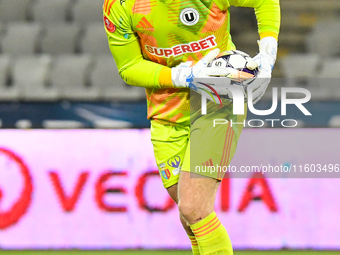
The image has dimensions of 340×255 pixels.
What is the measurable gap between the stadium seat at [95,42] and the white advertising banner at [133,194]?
166cm

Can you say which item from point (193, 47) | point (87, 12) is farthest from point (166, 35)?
point (87, 12)

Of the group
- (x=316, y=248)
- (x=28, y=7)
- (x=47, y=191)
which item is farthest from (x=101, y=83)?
(x=316, y=248)

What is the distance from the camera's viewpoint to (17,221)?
3334 millimetres

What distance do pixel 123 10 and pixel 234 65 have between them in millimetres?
528

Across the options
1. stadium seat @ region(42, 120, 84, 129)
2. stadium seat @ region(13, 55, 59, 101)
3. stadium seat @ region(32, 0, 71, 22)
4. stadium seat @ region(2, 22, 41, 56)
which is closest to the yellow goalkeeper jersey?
stadium seat @ region(42, 120, 84, 129)

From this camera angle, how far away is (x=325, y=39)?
4.81m

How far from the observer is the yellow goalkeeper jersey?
6.66 feet

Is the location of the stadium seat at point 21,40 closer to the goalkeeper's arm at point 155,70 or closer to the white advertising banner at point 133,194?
the white advertising banner at point 133,194

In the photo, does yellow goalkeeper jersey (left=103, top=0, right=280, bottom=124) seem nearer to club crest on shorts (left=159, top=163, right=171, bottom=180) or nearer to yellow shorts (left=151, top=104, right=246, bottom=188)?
yellow shorts (left=151, top=104, right=246, bottom=188)

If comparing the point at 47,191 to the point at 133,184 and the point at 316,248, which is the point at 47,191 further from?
the point at 316,248

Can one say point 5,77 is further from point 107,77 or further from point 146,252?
point 146,252

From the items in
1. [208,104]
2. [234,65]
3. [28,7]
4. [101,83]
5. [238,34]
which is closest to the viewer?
[234,65]

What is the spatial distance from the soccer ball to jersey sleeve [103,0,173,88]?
0.72ft

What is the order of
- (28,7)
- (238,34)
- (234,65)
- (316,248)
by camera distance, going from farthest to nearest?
1. (28,7)
2. (238,34)
3. (316,248)
4. (234,65)
